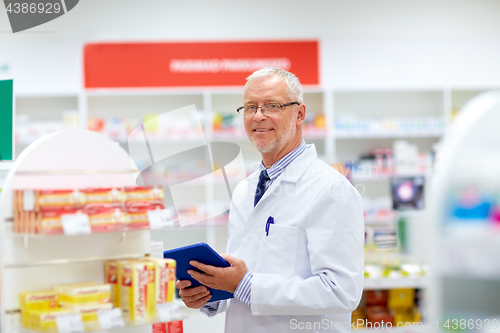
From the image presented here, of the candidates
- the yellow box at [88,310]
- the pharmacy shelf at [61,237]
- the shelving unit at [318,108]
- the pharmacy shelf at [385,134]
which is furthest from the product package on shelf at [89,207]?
the pharmacy shelf at [385,134]

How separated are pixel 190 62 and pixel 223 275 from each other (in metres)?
4.50

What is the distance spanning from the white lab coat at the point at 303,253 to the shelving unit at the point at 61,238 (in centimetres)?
60

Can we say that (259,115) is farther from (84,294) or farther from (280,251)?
(84,294)

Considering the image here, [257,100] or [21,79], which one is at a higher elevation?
[21,79]

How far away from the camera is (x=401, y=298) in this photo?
3.75 m

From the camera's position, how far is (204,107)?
18.5 feet

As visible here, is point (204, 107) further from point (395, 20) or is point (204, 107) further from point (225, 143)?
point (395, 20)

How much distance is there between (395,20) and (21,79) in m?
4.69

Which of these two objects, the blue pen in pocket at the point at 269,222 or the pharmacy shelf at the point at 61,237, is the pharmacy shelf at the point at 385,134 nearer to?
the pharmacy shelf at the point at 61,237

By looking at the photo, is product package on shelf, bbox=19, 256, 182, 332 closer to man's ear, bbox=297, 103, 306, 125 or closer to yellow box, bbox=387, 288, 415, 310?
man's ear, bbox=297, 103, 306, 125

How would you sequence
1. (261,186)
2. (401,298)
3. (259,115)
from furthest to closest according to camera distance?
(401,298) < (261,186) < (259,115)

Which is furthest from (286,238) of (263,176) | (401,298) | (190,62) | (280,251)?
(190,62)

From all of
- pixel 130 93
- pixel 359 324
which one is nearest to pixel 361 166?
pixel 359 324

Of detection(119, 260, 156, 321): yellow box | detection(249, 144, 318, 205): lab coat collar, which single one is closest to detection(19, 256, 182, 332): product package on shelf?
detection(119, 260, 156, 321): yellow box
